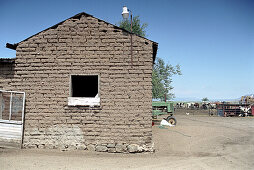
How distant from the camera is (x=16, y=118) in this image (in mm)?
7629

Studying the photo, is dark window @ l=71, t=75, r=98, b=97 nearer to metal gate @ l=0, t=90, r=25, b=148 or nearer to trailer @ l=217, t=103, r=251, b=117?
metal gate @ l=0, t=90, r=25, b=148

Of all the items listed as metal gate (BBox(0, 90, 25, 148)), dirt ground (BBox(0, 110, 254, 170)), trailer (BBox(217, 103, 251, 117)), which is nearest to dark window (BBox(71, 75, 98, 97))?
metal gate (BBox(0, 90, 25, 148))

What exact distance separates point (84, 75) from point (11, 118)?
123 inches

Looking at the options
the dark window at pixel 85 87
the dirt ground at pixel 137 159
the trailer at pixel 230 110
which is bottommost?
the dirt ground at pixel 137 159

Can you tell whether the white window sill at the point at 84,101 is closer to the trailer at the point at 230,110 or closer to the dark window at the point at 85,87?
the dark window at the point at 85,87

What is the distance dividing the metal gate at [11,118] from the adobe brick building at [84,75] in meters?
0.20

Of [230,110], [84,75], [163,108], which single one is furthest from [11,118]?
[230,110]

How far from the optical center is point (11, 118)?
763cm

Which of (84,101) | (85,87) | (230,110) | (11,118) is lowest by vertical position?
(230,110)

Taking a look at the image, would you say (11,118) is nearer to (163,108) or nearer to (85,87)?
(85,87)

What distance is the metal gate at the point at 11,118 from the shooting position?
7477mm

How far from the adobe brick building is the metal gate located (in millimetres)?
201

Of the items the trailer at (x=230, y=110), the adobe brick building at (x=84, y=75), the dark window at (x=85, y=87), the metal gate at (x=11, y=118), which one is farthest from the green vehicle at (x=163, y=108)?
the trailer at (x=230, y=110)

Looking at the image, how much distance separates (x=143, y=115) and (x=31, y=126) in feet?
13.4
